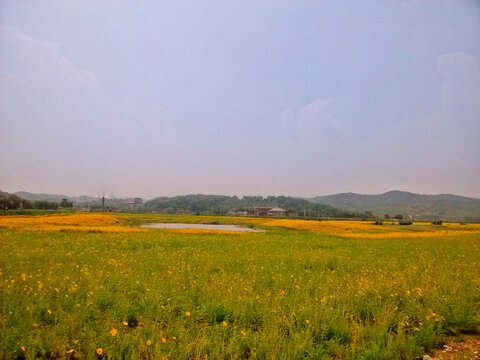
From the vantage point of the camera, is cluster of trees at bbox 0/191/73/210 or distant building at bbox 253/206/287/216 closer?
cluster of trees at bbox 0/191/73/210

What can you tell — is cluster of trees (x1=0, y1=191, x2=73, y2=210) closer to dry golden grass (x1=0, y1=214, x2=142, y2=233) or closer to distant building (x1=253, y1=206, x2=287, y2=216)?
dry golden grass (x1=0, y1=214, x2=142, y2=233)

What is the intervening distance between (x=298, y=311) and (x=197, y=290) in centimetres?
276

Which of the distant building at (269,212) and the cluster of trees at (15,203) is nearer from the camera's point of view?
the cluster of trees at (15,203)

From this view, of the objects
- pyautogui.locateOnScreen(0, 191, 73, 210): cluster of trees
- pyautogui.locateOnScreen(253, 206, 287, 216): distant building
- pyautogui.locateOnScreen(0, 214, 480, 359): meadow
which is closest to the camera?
pyautogui.locateOnScreen(0, 214, 480, 359): meadow

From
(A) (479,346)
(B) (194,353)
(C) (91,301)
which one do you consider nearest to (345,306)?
(A) (479,346)

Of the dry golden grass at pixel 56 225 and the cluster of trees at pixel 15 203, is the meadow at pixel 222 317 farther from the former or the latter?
the cluster of trees at pixel 15 203

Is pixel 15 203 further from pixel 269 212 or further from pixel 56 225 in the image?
pixel 269 212

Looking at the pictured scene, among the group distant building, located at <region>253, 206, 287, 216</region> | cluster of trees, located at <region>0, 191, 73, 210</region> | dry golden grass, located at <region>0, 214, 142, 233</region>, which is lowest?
distant building, located at <region>253, 206, 287, 216</region>

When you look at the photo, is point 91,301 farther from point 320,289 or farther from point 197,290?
point 320,289

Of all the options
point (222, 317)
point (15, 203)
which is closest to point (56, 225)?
point (222, 317)

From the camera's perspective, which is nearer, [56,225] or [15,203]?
[56,225]

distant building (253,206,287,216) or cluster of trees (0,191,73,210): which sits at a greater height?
cluster of trees (0,191,73,210)

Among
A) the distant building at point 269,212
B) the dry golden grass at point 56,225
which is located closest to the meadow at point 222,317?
the dry golden grass at point 56,225

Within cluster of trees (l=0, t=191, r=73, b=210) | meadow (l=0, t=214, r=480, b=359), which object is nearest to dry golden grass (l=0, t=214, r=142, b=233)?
cluster of trees (l=0, t=191, r=73, b=210)
